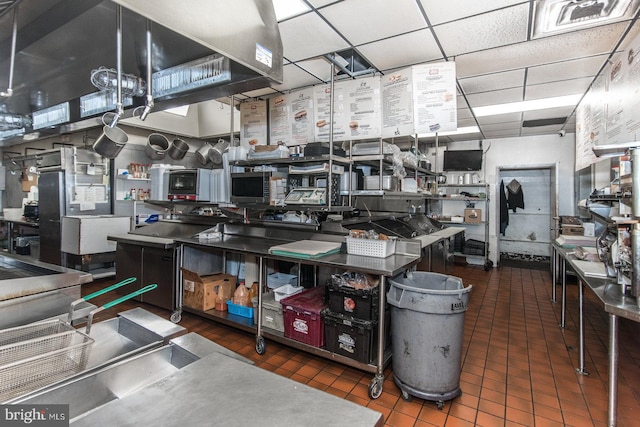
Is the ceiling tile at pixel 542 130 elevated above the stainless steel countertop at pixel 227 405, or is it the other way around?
the ceiling tile at pixel 542 130

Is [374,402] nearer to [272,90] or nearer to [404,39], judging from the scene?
[404,39]

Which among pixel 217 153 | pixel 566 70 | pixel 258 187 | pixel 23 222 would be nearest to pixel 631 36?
pixel 566 70

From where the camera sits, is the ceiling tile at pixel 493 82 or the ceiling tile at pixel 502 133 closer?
the ceiling tile at pixel 493 82

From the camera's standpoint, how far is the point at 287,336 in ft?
9.11

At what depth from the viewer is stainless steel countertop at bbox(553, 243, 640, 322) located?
5.42ft

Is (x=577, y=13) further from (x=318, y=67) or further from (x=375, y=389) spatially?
(x=375, y=389)

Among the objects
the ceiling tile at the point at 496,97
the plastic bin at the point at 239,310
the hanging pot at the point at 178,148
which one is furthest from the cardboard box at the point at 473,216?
the hanging pot at the point at 178,148

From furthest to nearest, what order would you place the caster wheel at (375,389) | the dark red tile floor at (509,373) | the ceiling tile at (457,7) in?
the ceiling tile at (457,7) < the caster wheel at (375,389) < the dark red tile floor at (509,373)

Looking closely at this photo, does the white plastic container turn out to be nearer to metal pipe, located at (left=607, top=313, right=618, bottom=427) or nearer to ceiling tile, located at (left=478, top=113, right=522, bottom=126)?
metal pipe, located at (left=607, top=313, right=618, bottom=427)

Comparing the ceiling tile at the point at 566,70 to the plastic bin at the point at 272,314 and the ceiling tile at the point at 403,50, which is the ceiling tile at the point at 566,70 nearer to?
the ceiling tile at the point at 403,50

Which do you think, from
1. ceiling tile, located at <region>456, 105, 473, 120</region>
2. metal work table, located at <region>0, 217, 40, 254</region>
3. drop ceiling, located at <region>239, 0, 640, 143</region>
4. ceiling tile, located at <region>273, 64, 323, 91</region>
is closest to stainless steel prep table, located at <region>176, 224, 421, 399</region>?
ceiling tile, located at <region>273, 64, 323, 91</region>

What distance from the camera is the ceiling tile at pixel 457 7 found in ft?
7.71

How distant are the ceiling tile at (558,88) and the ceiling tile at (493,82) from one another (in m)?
0.30

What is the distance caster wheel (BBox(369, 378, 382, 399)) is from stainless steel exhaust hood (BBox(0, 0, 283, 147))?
6.68 ft
